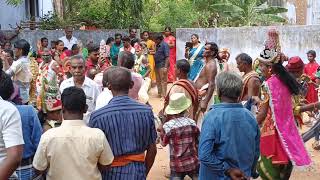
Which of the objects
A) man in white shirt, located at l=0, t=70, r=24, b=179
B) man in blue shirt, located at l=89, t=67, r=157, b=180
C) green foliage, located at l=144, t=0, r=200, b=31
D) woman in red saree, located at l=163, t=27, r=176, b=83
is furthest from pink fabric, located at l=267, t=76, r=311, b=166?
green foliage, located at l=144, t=0, r=200, b=31

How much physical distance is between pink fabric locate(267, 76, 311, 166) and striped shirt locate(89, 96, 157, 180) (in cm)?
177

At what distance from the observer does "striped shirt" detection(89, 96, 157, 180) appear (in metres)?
3.98

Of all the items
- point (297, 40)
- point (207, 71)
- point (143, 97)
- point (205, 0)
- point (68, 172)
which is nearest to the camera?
point (68, 172)

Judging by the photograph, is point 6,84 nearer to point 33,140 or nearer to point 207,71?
point 33,140

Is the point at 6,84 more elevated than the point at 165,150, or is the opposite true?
the point at 6,84

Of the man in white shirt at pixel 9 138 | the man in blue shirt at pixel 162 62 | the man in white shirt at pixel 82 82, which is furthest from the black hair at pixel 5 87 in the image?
the man in blue shirt at pixel 162 62

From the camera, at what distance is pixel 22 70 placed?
8.01 meters

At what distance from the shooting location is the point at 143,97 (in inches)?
252

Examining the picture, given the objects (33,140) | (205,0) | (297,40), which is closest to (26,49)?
(33,140)

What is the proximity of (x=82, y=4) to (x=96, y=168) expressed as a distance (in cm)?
1657

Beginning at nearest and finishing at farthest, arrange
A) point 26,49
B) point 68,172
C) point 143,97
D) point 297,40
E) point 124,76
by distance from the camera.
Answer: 1. point 68,172
2. point 124,76
3. point 143,97
4. point 26,49
5. point 297,40

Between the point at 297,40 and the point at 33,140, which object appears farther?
the point at 297,40

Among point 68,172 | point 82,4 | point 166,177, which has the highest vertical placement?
point 82,4

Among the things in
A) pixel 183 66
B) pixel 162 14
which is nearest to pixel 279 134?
pixel 183 66
